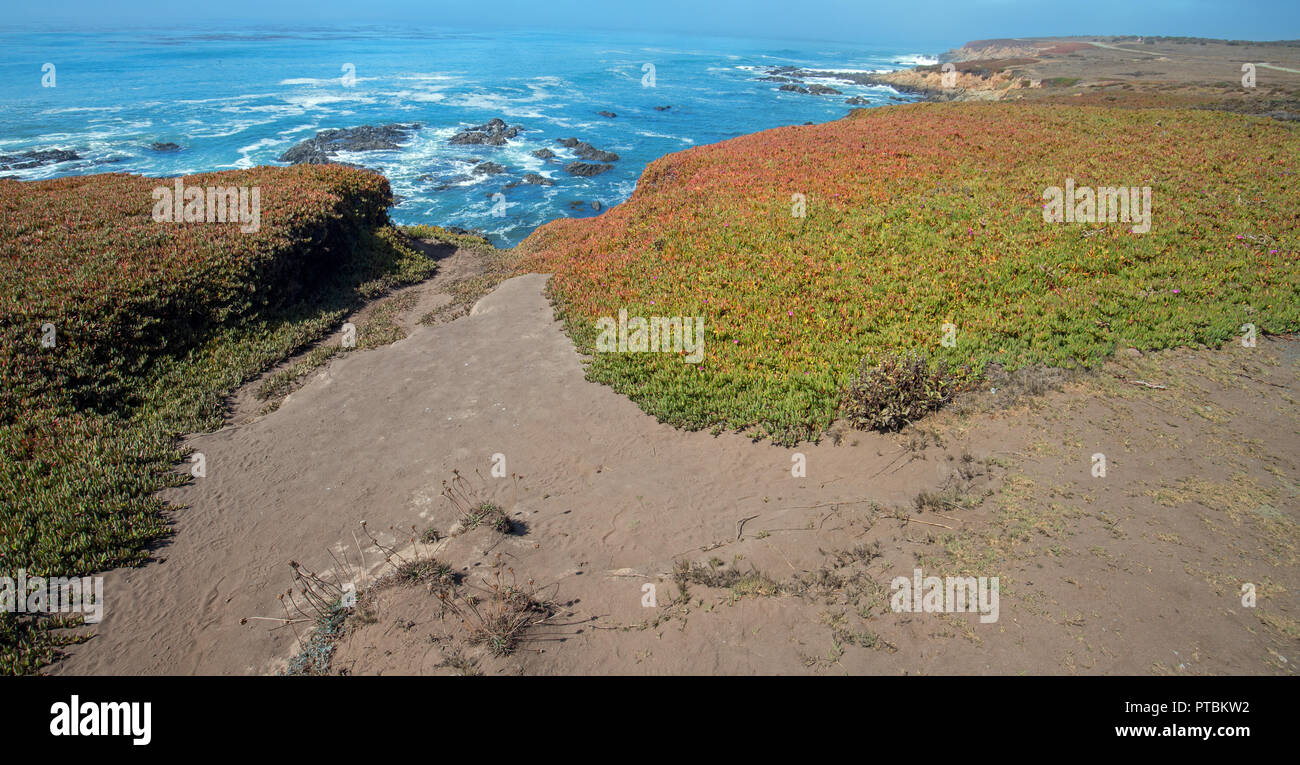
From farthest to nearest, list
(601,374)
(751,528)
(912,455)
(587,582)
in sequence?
(601,374) < (912,455) < (751,528) < (587,582)

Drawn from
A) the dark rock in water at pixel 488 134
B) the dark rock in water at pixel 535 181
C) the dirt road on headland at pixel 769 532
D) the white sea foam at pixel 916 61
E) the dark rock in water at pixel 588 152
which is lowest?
the dirt road on headland at pixel 769 532

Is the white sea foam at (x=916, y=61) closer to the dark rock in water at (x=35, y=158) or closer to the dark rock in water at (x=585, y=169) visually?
the dark rock in water at (x=585, y=169)

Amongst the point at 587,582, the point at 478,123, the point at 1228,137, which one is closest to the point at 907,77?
the point at 478,123

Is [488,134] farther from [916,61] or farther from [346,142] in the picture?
[916,61]

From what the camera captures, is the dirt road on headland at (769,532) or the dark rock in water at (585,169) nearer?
the dirt road on headland at (769,532)

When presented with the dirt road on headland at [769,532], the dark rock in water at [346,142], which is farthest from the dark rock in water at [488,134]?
the dirt road on headland at [769,532]

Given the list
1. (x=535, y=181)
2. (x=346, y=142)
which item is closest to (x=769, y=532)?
(x=535, y=181)

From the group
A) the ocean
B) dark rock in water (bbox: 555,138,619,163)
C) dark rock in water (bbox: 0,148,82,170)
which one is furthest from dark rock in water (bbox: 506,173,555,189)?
dark rock in water (bbox: 0,148,82,170)

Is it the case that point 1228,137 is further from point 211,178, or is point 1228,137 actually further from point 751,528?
point 211,178
